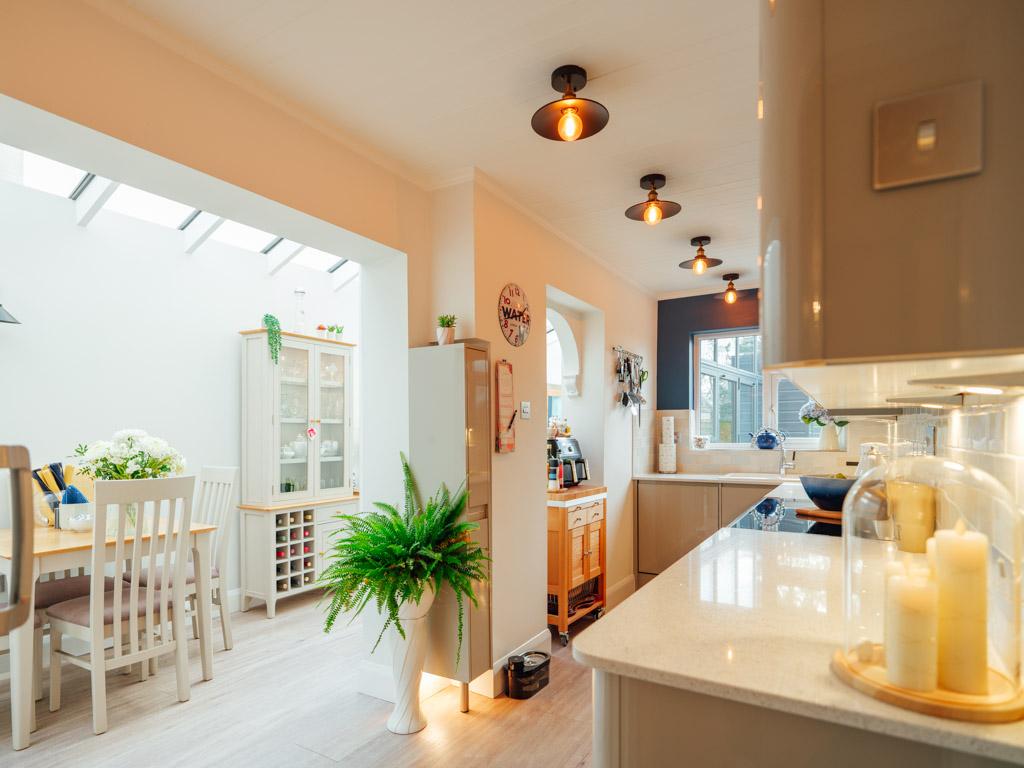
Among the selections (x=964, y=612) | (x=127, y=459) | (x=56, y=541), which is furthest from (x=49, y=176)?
(x=964, y=612)

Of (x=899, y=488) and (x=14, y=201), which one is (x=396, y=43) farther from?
(x=14, y=201)

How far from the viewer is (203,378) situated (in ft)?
14.6

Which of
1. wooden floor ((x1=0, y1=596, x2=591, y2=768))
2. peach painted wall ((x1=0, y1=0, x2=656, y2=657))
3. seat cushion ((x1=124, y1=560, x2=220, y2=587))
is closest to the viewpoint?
peach painted wall ((x1=0, y1=0, x2=656, y2=657))

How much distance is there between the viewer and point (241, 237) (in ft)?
15.5

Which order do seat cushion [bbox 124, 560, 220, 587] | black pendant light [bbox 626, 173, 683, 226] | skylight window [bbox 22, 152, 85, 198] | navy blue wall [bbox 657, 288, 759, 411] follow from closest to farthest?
black pendant light [bbox 626, 173, 683, 226] < seat cushion [bbox 124, 560, 220, 587] < skylight window [bbox 22, 152, 85, 198] < navy blue wall [bbox 657, 288, 759, 411]

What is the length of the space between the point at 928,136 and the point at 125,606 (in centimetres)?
354

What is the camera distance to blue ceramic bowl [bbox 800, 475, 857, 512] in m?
2.57

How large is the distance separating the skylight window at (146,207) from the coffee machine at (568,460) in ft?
9.65

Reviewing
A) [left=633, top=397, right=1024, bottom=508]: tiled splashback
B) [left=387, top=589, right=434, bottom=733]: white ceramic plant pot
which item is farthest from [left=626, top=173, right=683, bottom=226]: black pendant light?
[left=387, top=589, right=434, bottom=733]: white ceramic plant pot

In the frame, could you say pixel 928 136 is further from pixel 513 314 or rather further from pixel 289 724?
pixel 289 724

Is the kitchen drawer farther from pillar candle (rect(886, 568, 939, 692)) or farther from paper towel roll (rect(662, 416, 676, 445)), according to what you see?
pillar candle (rect(886, 568, 939, 692))

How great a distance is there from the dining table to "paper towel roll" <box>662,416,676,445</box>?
3791 millimetres

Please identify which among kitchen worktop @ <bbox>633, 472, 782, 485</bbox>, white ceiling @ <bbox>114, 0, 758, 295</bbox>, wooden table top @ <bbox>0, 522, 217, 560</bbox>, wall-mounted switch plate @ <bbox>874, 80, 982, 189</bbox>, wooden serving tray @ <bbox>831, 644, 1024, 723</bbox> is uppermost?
white ceiling @ <bbox>114, 0, 758, 295</bbox>

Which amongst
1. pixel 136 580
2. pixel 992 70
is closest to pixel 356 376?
pixel 136 580
